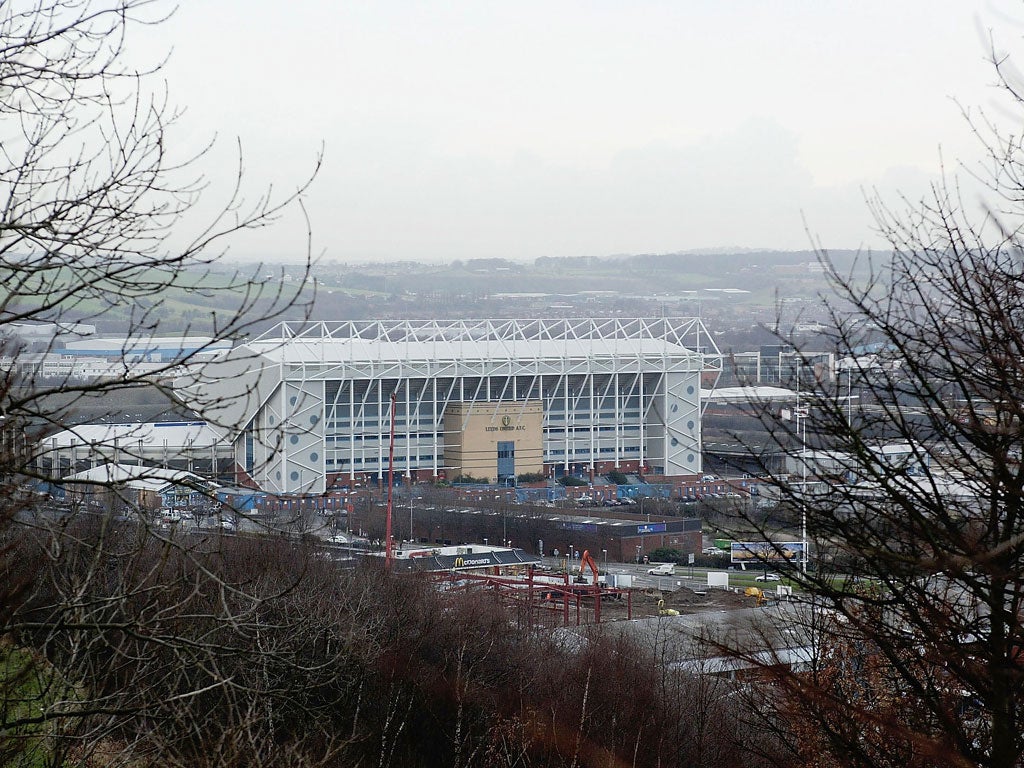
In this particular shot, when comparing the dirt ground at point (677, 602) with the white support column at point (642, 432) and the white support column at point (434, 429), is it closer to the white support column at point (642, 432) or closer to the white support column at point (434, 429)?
the white support column at point (434, 429)

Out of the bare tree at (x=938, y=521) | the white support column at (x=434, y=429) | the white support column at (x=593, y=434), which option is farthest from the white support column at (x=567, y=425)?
the bare tree at (x=938, y=521)

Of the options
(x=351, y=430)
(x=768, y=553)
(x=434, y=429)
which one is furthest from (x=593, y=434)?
(x=768, y=553)

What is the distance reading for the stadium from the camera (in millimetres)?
25516

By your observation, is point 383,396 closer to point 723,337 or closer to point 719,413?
point 719,413

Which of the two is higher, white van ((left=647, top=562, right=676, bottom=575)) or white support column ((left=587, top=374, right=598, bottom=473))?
white support column ((left=587, top=374, right=598, bottom=473))

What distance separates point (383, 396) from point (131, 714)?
81.0 ft

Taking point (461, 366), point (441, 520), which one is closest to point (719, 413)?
point (461, 366)

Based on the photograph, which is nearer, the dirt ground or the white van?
the dirt ground

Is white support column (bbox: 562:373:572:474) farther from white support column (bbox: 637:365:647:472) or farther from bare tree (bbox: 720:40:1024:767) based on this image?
bare tree (bbox: 720:40:1024:767)

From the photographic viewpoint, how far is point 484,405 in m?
27.2

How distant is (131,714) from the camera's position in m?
2.47

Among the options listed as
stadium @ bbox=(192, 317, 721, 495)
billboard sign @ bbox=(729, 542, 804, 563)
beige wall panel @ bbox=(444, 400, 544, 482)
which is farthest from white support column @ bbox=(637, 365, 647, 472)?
billboard sign @ bbox=(729, 542, 804, 563)

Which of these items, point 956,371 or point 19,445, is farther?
point 956,371

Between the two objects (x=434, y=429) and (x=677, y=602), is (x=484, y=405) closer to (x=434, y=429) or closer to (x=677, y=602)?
(x=434, y=429)
